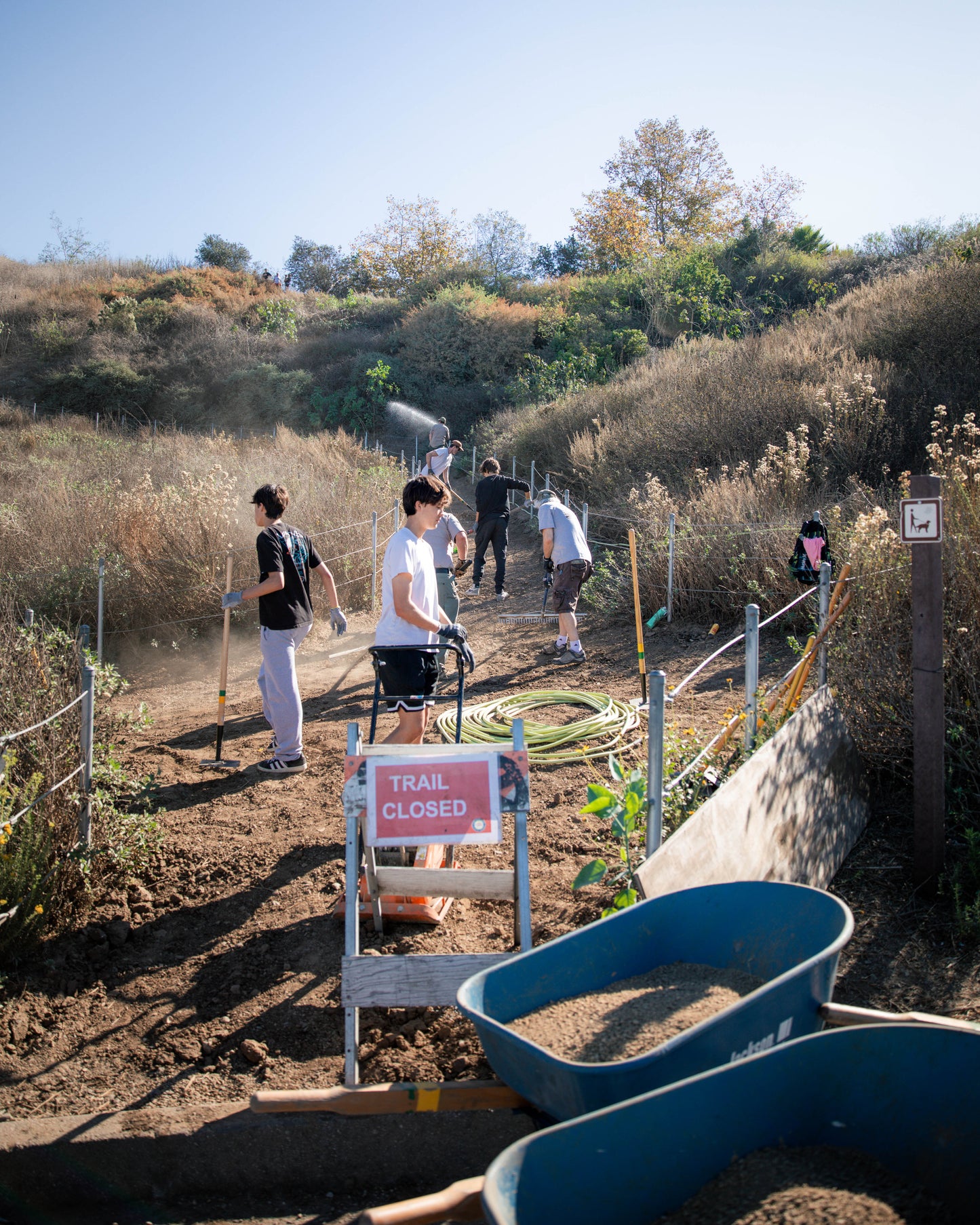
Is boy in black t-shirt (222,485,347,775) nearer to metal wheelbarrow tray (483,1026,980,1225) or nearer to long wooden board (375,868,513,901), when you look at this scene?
long wooden board (375,868,513,901)

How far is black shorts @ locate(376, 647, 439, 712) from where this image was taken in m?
4.46

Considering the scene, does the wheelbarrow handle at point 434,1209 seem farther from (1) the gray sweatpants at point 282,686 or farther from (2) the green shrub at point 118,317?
(2) the green shrub at point 118,317

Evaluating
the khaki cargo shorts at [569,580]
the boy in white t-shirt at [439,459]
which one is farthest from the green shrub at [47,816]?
the boy in white t-shirt at [439,459]

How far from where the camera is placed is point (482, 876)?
3455 millimetres

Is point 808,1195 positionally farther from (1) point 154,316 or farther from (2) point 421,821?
(1) point 154,316

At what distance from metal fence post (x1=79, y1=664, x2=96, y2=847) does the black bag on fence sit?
4.43 meters

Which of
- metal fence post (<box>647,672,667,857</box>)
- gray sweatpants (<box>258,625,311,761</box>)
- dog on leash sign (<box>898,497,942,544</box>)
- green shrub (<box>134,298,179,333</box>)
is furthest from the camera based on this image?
green shrub (<box>134,298,179,333</box>)

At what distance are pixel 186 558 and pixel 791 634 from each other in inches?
271

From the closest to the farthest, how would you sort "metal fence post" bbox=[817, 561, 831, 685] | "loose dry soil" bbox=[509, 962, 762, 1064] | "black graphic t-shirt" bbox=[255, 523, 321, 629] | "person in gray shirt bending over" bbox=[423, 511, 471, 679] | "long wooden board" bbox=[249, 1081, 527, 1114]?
"loose dry soil" bbox=[509, 962, 762, 1064], "long wooden board" bbox=[249, 1081, 527, 1114], "metal fence post" bbox=[817, 561, 831, 685], "black graphic t-shirt" bbox=[255, 523, 321, 629], "person in gray shirt bending over" bbox=[423, 511, 471, 679]

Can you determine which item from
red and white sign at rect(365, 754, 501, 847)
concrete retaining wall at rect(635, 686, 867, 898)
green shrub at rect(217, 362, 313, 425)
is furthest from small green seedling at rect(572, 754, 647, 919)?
green shrub at rect(217, 362, 313, 425)


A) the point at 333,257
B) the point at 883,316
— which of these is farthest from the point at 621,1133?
the point at 333,257

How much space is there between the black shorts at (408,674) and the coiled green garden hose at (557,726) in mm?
1287

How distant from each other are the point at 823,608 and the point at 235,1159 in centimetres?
415

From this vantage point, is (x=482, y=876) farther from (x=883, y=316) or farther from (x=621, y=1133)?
(x=883, y=316)
